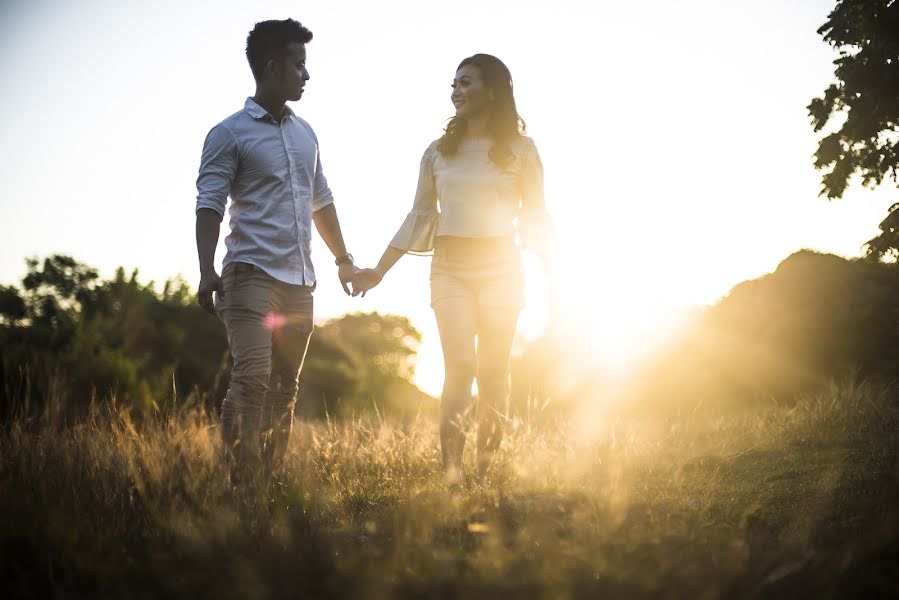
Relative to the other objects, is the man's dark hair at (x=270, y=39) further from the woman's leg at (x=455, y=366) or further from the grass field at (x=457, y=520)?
the grass field at (x=457, y=520)

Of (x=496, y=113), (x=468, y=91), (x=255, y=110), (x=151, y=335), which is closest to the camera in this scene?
(x=255, y=110)

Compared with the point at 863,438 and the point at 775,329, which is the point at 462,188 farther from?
the point at 775,329

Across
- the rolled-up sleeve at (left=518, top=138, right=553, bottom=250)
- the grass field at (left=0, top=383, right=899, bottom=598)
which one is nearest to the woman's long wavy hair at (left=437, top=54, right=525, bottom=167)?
the rolled-up sleeve at (left=518, top=138, right=553, bottom=250)

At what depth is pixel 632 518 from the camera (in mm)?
3035

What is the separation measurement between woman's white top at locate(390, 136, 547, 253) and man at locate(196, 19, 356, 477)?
0.72 metres

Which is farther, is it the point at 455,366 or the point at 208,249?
the point at 455,366

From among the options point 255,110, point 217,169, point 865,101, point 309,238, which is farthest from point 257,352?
point 865,101

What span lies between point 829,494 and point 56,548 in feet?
11.0

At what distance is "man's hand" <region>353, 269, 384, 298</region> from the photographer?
15.0 ft

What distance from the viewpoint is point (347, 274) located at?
4594 mm

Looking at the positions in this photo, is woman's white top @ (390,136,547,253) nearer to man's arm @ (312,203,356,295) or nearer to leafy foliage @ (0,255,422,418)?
man's arm @ (312,203,356,295)

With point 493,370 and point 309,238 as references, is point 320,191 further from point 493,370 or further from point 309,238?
point 493,370

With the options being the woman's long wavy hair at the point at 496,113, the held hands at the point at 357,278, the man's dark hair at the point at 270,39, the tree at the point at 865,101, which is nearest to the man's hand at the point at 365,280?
the held hands at the point at 357,278

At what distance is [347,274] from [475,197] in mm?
1010
